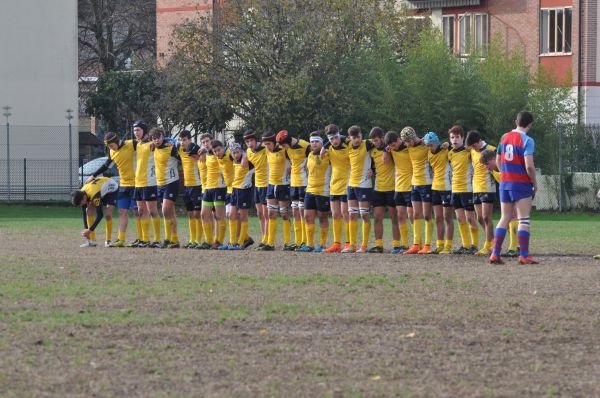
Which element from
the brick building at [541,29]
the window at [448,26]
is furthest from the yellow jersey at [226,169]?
the window at [448,26]

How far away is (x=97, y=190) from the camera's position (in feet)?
76.2

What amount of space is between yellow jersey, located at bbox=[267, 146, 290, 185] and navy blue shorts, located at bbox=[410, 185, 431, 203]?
234 centimetres

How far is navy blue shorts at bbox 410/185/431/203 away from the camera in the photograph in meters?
21.0

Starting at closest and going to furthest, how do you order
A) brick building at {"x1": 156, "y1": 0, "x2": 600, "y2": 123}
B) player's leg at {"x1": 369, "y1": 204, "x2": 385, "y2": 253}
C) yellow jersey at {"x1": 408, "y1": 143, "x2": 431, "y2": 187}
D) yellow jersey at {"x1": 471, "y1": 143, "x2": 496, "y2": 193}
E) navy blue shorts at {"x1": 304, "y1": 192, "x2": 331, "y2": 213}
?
yellow jersey at {"x1": 471, "y1": 143, "x2": 496, "y2": 193}, yellow jersey at {"x1": 408, "y1": 143, "x2": 431, "y2": 187}, player's leg at {"x1": 369, "y1": 204, "x2": 385, "y2": 253}, navy blue shorts at {"x1": 304, "y1": 192, "x2": 331, "y2": 213}, brick building at {"x1": 156, "y1": 0, "x2": 600, "y2": 123}

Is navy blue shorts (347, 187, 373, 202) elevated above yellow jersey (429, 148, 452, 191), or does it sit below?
below

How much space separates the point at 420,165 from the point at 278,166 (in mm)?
2559

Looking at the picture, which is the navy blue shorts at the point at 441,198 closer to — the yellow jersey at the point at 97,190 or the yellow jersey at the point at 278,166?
the yellow jersey at the point at 278,166

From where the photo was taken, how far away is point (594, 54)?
49.3 meters

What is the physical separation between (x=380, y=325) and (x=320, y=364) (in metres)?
2.09

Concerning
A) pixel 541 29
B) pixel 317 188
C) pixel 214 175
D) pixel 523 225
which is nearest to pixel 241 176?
pixel 214 175

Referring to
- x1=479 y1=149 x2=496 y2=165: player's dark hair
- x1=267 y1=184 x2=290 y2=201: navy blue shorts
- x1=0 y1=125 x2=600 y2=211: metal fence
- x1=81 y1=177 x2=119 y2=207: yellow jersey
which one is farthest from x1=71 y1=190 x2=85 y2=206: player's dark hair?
x1=0 y1=125 x2=600 y2=211: metal fence

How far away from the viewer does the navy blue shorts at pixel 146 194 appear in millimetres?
22906

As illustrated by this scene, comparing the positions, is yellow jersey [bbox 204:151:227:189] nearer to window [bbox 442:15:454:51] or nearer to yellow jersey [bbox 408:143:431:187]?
yellow jersey [bbox 408:143:431:187]

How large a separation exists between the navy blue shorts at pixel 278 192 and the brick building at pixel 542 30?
26097 mm
